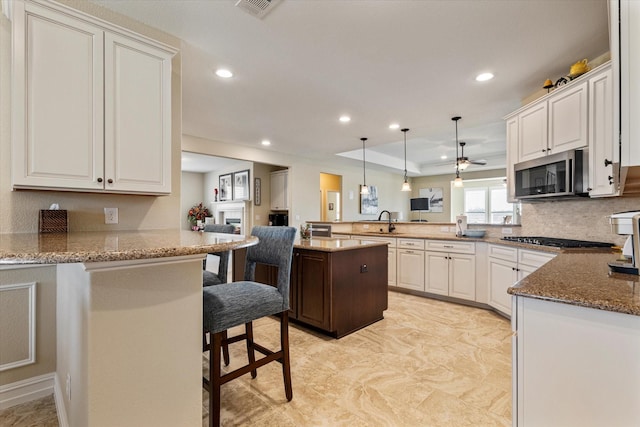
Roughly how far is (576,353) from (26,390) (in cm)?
290

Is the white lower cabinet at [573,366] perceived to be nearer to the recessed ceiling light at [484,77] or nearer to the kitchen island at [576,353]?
the kitchen island at [576,353]

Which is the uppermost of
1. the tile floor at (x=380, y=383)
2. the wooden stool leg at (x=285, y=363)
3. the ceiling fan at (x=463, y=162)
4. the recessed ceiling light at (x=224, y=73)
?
the recessed ceiling light at (x=224, y=73)

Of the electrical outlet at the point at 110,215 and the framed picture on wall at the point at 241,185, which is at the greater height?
the framed picture on wall at the point at 241,185

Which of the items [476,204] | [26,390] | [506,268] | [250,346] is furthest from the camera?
[476,204]

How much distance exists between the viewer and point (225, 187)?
766cm

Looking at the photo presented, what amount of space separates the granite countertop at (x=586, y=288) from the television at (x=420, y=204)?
844 centimetres

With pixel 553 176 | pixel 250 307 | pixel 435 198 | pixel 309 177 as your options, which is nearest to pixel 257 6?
pixel 250 307

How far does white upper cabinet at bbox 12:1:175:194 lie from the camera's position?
1.60 m

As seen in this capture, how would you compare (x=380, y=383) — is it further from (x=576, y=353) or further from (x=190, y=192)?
(x=190, y=192)

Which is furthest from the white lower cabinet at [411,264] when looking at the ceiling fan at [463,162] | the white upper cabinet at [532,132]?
the ceiling fan at [463,162]

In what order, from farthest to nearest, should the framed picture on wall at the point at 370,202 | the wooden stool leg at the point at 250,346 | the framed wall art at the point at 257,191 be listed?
1. the framed picture on wall at the point at 370,202
2. the framed wall art at the point at 257,191
3. the wooden stool leg at the point at 250,346

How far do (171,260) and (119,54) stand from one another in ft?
5.02

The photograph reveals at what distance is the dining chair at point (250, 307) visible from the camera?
148 cm

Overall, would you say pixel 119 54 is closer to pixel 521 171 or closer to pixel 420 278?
pixel 521 171
